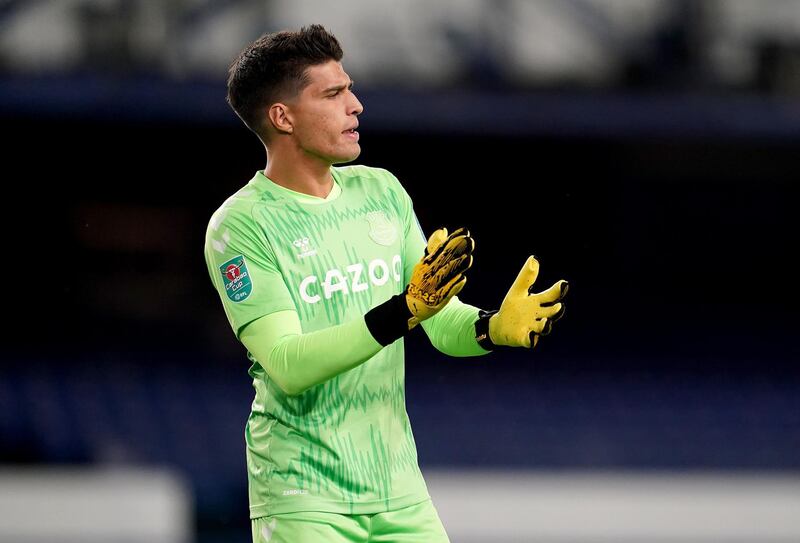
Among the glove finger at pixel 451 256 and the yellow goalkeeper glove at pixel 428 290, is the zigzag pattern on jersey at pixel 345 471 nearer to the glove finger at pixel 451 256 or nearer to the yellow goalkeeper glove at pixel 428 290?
the yellow goalkeeper glove at pixel 428 290

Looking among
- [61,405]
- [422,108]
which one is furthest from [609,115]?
[61,405]

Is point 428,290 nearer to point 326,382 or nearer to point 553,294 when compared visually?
point 553,294

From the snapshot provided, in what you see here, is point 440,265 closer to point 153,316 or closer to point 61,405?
point 61,405

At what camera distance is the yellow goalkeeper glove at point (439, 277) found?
3.11 metres

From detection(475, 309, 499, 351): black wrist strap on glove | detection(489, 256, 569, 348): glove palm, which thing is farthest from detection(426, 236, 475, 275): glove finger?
detection(475, 309, 499, 351): black wrist strap on glove

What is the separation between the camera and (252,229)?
11.4 ft

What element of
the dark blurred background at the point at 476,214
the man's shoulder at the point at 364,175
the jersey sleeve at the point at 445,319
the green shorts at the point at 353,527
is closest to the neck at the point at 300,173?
the man's shoulder at the point at 364,175

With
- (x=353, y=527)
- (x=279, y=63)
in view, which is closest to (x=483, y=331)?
(x=353, y=527)

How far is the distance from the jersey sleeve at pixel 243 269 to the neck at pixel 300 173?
0.18 m

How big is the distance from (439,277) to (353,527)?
0.75 metres

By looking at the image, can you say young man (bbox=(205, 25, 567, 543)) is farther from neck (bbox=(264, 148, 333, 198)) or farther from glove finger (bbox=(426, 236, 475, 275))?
glove finger (bbox=(426, 236, 475, 275))

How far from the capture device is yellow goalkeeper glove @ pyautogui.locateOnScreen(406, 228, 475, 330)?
10.2 feet

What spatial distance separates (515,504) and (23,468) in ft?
12.8

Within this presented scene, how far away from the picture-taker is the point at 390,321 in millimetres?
3150
